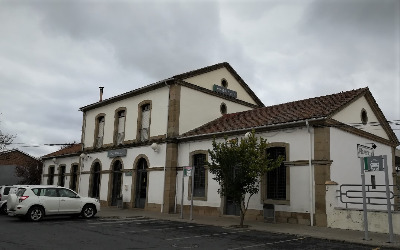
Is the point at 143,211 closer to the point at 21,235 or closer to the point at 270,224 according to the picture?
the point at 270,224

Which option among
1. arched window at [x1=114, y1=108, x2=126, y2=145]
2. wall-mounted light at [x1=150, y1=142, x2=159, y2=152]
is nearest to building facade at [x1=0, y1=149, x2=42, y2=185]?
arched window at [x1=114, y1=108, x2=126, y2=145]

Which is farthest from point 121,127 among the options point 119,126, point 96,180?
point 96,180

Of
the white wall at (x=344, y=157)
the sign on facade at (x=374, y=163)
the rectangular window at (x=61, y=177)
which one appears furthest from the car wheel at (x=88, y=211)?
the rectangular window at (x=61, y=177)

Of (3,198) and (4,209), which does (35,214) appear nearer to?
(4,209)

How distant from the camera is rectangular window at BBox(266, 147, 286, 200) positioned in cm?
1523

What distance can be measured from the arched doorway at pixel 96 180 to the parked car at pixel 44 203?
970cm

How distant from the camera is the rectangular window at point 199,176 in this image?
61.3ft

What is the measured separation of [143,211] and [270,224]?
8514mm

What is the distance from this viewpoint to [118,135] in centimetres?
2458

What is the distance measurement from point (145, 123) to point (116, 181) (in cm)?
473

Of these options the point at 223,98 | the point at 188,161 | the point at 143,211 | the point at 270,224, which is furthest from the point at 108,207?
the point at 270,224

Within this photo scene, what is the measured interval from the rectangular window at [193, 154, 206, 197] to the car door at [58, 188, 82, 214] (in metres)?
5.95

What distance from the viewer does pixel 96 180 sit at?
26203 millimetres

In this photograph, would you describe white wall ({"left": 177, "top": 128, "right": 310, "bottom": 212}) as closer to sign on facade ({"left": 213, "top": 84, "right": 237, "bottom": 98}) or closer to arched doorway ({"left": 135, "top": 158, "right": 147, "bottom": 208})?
sign on facade ({"left": 213, "top": 84, "right": 237, "bottom": 98})
